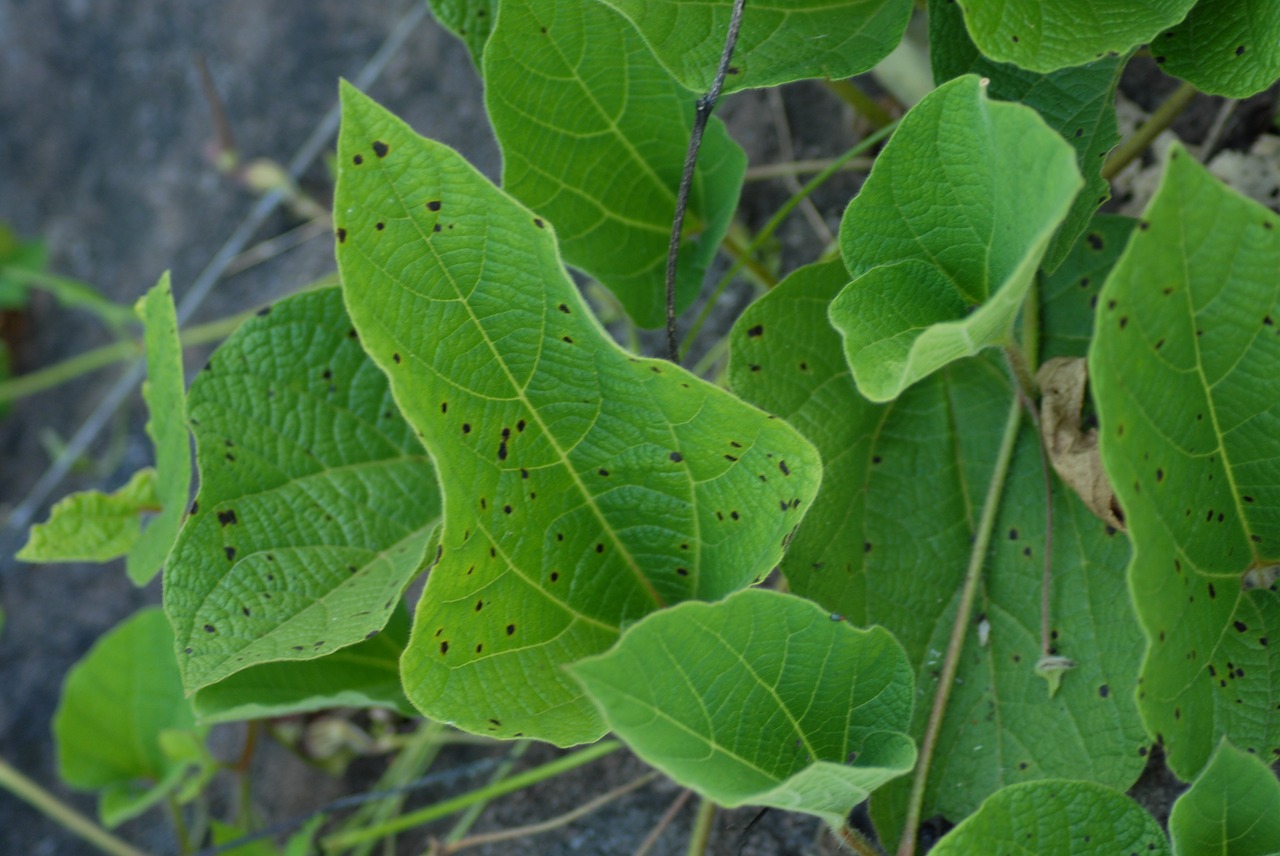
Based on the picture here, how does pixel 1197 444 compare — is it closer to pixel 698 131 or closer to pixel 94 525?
pixel 698 131

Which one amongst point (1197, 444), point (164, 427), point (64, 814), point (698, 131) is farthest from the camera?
point (64, 814)

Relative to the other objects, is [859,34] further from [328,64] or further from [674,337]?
[328,64]

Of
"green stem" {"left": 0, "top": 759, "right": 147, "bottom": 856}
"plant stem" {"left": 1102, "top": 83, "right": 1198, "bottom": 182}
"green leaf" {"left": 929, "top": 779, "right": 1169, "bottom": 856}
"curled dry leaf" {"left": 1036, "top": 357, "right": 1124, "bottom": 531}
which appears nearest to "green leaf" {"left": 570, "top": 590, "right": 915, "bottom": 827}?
"green leaf" {"left": 929, "top": 779, "right": 1169, "bottom": 856}

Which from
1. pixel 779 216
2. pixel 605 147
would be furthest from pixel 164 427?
pixel 779 216

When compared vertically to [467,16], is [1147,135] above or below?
below

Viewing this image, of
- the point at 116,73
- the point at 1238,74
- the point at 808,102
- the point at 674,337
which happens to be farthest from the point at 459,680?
the point at 116,73

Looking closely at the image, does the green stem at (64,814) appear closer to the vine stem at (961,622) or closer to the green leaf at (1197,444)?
the vine stem at (961,622)

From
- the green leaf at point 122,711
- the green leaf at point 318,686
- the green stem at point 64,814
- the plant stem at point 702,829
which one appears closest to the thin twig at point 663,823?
the plant stem at point 702,829

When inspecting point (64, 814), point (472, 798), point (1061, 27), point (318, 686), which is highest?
point (1061, 27)
